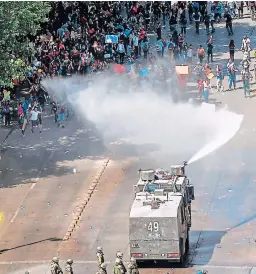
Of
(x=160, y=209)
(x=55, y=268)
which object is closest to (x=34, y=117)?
(x=160, y=209)

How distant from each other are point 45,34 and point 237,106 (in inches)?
579

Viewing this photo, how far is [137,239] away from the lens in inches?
1578

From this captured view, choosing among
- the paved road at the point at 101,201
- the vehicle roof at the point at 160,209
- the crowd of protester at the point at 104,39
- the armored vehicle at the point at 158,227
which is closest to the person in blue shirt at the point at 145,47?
the crowd of protester at the point at 104,39

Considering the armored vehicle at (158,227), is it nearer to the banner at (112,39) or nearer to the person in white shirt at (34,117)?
the person in white shirt at (34,117)

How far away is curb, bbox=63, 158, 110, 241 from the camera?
149 feet

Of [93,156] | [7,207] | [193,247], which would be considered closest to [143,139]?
[93,156]

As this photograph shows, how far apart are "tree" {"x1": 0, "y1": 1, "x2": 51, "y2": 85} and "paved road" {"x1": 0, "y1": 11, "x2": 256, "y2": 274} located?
424 centimetres

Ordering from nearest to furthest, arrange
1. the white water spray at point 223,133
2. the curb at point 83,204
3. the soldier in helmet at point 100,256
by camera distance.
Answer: the soldier in helmet at point 100,256 → the curb at point 83,204 → the white water spray at point 223,133

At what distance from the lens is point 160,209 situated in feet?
133

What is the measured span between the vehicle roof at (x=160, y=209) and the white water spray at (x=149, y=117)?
442 inches

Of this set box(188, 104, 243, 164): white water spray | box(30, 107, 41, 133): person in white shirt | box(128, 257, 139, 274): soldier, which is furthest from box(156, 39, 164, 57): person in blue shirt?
box(128, 257, 139, 274): soldier

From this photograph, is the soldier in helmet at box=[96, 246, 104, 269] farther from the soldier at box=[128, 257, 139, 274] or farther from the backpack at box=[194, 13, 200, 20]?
the backpack at box=[194, 13, 200, 20]

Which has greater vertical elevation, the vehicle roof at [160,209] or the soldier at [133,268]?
the vehicle roof at [160,209]

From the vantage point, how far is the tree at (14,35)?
52.1 metres
